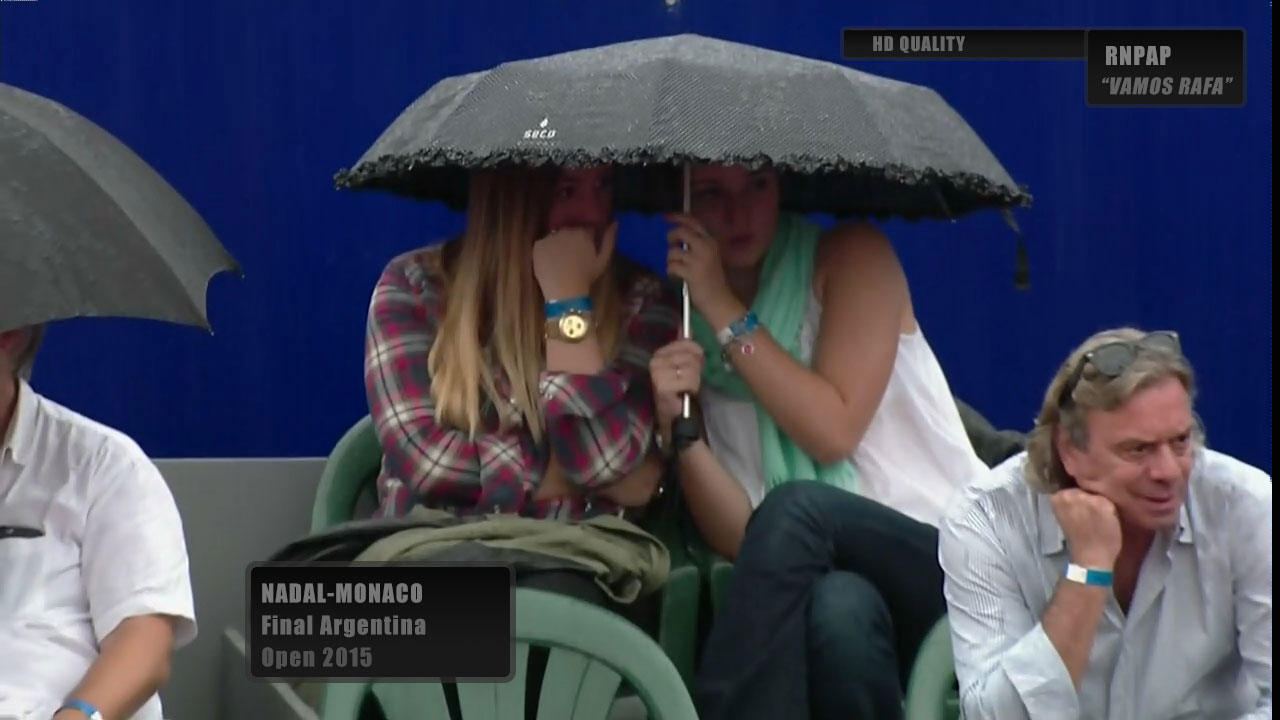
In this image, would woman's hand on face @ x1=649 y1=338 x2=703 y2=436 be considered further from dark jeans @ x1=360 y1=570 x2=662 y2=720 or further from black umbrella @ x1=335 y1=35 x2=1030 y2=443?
dark jeans @ x1=360 y1=570 x2=662 y2=720

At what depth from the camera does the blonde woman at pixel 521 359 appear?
8.63ft

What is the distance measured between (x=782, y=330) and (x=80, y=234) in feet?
3.69

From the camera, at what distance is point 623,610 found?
2523 millimetres

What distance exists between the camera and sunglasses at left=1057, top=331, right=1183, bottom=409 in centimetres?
209

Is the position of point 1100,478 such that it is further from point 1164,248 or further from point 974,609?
point 1164,248

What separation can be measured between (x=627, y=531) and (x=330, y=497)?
1.89 feet

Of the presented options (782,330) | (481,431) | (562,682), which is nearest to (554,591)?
(562,682)

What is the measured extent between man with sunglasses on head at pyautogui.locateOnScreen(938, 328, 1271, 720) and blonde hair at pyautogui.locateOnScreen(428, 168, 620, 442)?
0.74 metres

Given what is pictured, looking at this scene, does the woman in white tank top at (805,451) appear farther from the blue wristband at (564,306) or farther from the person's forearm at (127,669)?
the person's forearm at (127,669)

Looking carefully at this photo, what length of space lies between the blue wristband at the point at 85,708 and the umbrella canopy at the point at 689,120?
84 centimetres

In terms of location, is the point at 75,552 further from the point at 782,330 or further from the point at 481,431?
the point at 782,330

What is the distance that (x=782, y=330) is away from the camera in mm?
2746
